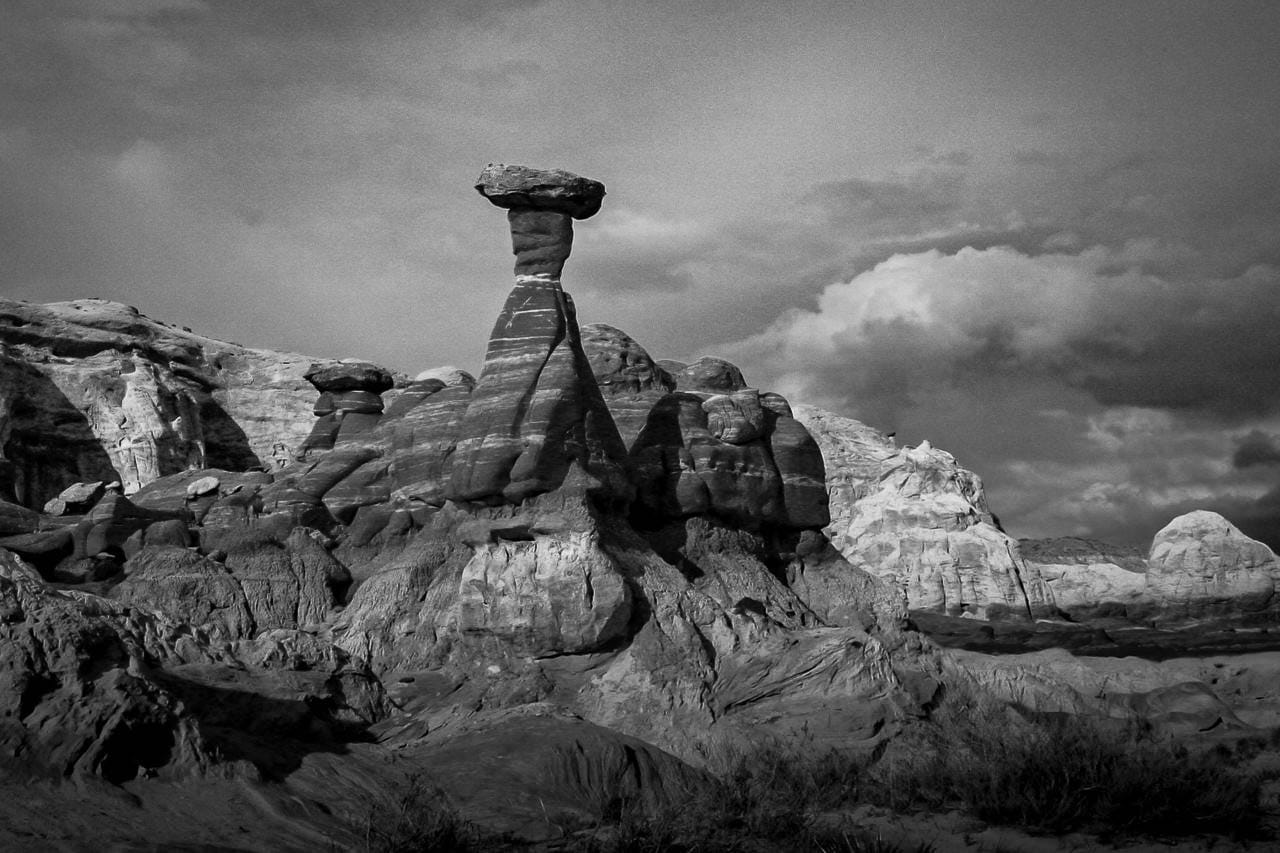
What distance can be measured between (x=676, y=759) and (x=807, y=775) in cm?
232

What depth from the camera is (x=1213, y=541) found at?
8231cm

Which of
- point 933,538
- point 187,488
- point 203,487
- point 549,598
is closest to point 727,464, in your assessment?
point 549,598

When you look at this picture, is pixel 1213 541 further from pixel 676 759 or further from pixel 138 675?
pixel 138 675

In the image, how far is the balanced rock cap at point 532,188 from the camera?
35000 millimetres

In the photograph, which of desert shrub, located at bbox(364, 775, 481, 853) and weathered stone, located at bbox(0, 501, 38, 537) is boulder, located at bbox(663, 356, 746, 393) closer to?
weathered stone, located at bbox(0, 501, 38, 537)

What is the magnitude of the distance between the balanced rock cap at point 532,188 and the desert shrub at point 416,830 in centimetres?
1623

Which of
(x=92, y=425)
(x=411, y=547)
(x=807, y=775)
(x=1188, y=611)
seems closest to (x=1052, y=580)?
(x=1188, y=611)

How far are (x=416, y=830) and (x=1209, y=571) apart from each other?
69.4 metres

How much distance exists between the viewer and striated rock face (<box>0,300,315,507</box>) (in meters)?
60.3

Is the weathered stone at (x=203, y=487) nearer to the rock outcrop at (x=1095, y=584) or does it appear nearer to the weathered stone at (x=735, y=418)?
the weathered stone at (x=735, y=418)

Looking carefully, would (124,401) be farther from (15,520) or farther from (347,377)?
(15,520)

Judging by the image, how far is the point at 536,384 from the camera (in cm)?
3384

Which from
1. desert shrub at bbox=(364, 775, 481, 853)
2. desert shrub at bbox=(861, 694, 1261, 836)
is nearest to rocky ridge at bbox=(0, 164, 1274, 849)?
desert shrub at bbox=(364, 775, 481, 853)

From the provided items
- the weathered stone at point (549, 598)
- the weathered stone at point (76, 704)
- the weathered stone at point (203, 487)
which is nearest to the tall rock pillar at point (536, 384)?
the weathered stone at point (549, 598)
